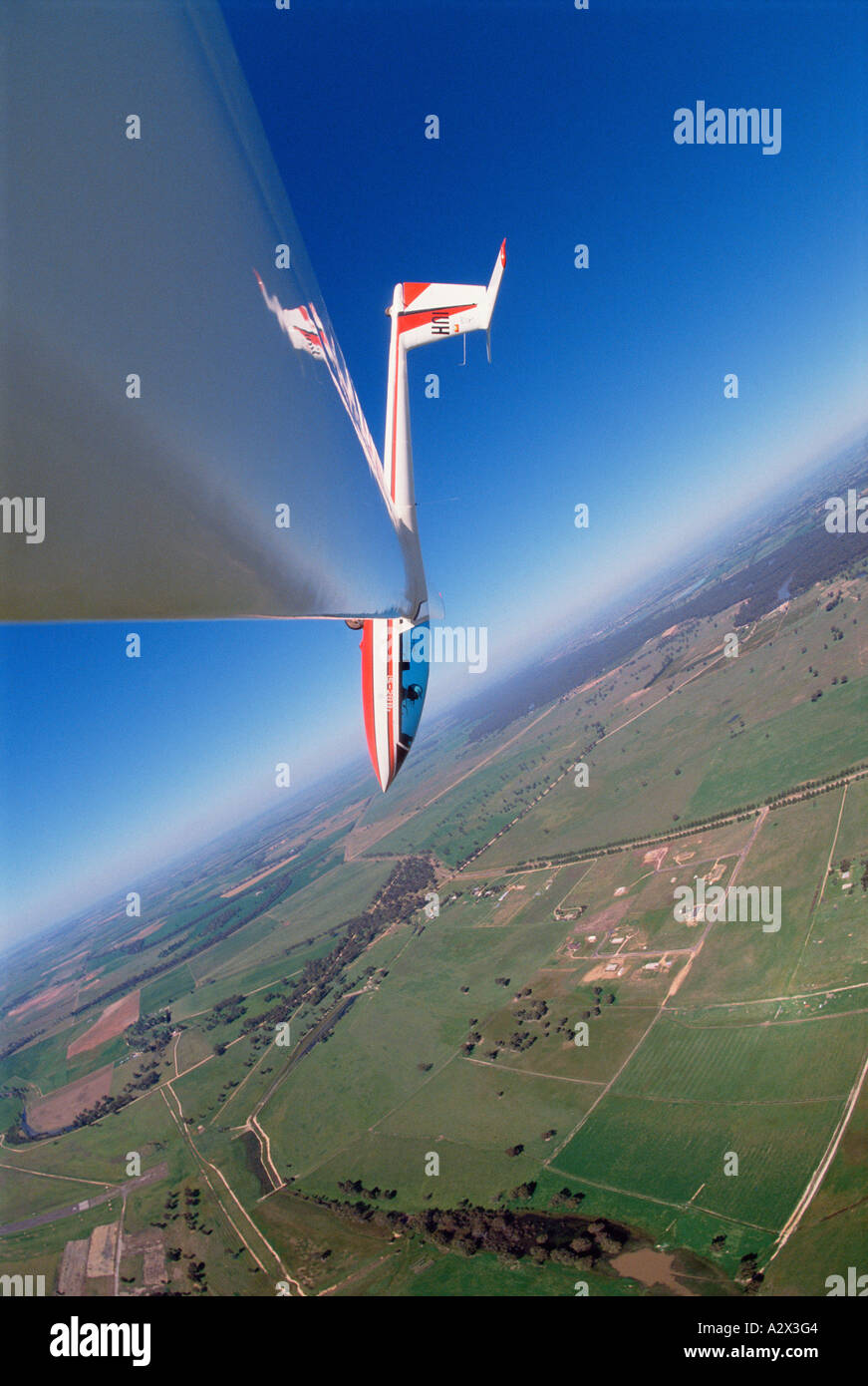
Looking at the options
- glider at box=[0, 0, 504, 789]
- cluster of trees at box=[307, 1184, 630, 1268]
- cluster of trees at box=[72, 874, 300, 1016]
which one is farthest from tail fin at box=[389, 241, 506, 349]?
cluster of trees at box=[72, 874, 300, 1016]

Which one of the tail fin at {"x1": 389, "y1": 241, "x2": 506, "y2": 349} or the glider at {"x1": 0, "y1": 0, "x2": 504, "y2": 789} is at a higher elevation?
the tail fin at {"x1": 389, "y1": 241, "x2": 506, "y2": 349}

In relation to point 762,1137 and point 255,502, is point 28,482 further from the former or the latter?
point 762,1137

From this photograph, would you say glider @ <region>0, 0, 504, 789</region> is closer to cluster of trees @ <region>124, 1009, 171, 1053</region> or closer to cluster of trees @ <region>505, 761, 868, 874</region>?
cluster of trees @ <region>505, 761, 868, 874</region>

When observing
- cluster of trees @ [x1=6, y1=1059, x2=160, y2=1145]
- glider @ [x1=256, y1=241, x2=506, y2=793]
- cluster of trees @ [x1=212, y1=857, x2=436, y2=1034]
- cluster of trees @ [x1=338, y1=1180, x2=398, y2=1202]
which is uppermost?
glider @ [x1=256, y1=241, x2=506, y2=793]

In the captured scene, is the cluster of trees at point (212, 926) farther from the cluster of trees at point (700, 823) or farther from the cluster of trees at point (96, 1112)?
the cluster of trees at point (700, 823)

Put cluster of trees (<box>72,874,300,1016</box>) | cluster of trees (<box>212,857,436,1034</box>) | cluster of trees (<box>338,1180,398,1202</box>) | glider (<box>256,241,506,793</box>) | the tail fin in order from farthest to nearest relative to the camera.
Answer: cluster of trees (<box>72,874,300,1016</box>) < cluster of trees (<box>212,857,436,1034</box>) < cluster of trees (<box>338,1180,398,1202</box>) < the tail fin < glider (<box>256,241,506,793</box>)

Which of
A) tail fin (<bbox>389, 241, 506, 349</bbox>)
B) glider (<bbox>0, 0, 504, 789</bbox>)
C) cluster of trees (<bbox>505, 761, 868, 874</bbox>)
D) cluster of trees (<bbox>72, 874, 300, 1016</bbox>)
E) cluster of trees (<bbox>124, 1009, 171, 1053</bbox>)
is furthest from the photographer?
cluster of trees (<bbox>72, 874, 300, 1016</bbox>)

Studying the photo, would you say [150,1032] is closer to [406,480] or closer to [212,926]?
[212,926]

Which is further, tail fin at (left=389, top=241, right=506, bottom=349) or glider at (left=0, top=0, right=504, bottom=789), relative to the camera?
tail fin at (left=389, top=241, right=506, bottom=349)
